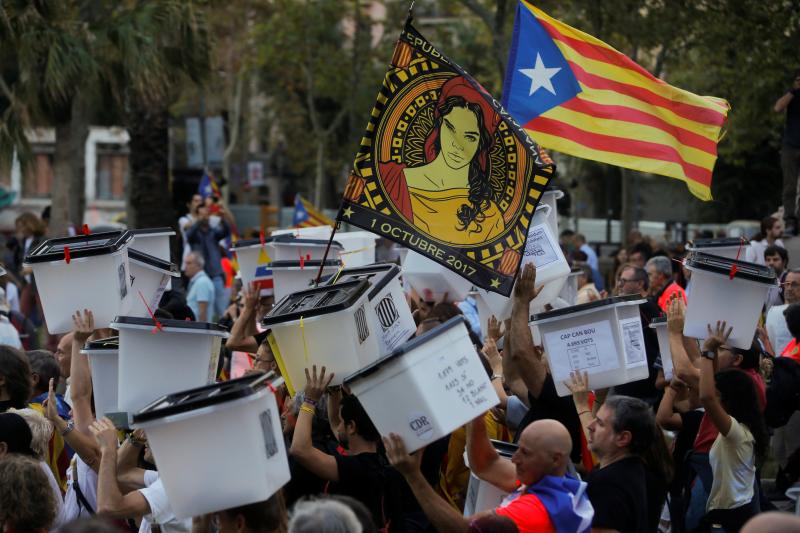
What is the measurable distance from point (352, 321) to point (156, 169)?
49.6 feet

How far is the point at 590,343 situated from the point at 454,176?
3.73ft

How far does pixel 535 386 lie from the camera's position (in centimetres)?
650

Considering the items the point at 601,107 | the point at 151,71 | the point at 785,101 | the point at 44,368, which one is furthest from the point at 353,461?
the point at 151,71

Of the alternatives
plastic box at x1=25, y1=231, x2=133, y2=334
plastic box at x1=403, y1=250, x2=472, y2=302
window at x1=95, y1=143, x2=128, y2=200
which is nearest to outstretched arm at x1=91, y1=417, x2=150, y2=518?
plastic box at x1=25, y1=231, x2=133, y2=334

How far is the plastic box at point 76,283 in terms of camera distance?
20.3 ft

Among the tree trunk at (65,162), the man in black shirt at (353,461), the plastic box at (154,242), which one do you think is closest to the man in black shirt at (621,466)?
the man in black shirt at (353,461)

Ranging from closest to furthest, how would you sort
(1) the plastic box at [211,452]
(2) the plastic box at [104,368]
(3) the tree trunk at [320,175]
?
(1) the plastic box at [211,452]
(2) the plastic box at [104,368]
(3) the tree trunk at [320,175]

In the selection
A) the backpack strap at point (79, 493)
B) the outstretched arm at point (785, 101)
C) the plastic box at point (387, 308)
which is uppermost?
the outstretched arm at point (785, 101)

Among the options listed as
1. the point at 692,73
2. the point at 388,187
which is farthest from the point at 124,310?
the point at 692,73

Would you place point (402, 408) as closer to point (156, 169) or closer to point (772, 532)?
point (772, 532)

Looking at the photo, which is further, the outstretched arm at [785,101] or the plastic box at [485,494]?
the outstretched arm at [785,101]

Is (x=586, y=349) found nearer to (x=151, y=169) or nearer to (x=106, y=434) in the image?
(x=106, y=434)

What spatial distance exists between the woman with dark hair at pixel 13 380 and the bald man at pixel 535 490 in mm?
2497

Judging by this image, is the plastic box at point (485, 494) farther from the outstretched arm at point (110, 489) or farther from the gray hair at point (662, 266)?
the gray hair at point (662, 266)
